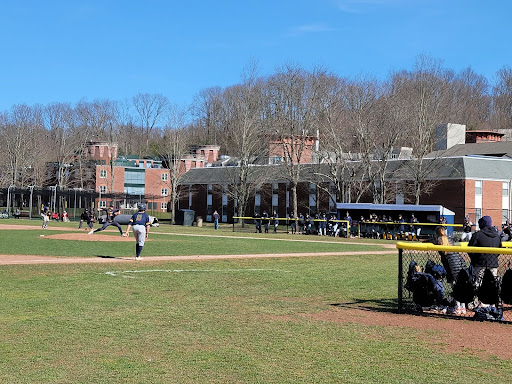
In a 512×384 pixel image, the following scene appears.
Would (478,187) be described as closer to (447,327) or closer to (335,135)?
(335,135)

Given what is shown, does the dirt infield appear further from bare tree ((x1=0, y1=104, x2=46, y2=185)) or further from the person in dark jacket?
bare tree ((x1=0, y1=104, x2=46, y2=185))

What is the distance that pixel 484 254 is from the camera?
12148mm

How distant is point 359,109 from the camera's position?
6206 centimetres

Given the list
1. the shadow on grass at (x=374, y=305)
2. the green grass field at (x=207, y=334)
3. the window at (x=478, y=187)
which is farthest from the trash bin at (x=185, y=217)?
the shadow on grass at (x=374, y=305)

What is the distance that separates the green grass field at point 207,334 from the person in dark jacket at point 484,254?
1.78 metres

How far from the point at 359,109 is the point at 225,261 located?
1593 inches

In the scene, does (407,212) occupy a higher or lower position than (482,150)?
lower

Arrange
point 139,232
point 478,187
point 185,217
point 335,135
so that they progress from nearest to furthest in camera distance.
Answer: point 139,232, point 478,187, point 335,135, point 185,217

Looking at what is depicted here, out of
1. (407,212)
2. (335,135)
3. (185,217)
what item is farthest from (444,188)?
(185,217)

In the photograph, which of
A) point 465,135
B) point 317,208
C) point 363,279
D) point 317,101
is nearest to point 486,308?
point 363,279

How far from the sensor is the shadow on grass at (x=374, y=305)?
517 inches

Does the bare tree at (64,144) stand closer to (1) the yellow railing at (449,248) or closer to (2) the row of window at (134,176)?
(2) the row of window at (134,176)

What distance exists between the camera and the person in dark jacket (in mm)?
12094

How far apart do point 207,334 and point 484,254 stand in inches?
201
